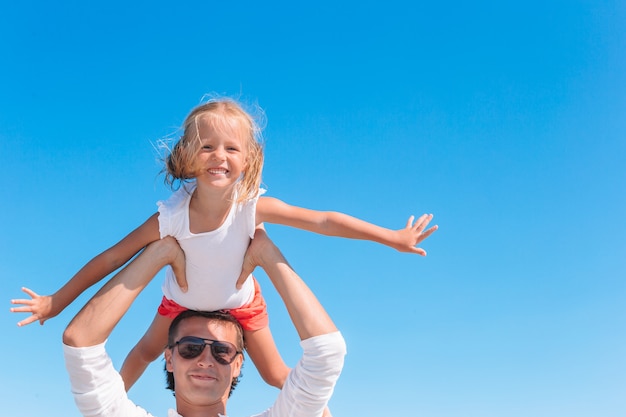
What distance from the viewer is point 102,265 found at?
5.98 meters

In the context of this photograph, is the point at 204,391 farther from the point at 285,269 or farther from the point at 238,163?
the point at 238,163

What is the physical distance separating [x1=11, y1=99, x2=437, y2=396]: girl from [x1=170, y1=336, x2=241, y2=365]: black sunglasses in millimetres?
327

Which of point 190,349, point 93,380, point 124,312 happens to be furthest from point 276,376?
point 93,380

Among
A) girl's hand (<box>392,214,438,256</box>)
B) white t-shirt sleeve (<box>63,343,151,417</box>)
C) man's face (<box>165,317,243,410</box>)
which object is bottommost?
white t-shirt sleeve (<box>63,343,151,417</box>)

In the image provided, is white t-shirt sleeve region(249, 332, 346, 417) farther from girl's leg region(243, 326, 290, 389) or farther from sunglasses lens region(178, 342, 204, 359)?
girl's leg region(243, 326, 290, 389)

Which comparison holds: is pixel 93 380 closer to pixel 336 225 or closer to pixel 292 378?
pixel 292 378

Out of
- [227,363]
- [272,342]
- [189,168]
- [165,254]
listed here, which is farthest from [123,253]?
[272,342]

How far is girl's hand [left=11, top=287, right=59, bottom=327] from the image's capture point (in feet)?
18.7

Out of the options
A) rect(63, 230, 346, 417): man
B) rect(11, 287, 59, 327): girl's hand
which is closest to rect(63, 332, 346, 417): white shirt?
rect(63, 230, 346, 417): man

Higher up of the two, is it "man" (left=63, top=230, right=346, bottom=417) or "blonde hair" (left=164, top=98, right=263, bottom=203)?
"blonde hair" (left=164, top=98, right=263, bottom=203)

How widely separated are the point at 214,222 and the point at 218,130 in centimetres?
84

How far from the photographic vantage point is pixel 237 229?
6.16 metres

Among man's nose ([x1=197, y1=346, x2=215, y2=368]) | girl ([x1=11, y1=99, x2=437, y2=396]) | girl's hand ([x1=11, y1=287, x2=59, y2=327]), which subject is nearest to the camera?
girl's hand ([x1=11, y1=287, x2=59, y2=327])

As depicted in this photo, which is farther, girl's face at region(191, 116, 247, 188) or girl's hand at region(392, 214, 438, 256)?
girl's hand at region(392, 214, 438, 256)
